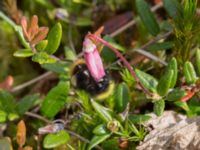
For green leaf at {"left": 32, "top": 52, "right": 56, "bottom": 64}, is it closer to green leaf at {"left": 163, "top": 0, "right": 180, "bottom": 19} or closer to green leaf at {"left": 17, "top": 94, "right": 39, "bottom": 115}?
green leaf at {"left": 17, "top": 94, "right": 39, "bottom": 115}

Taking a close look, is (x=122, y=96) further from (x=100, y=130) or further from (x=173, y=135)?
(x=173, y=135)

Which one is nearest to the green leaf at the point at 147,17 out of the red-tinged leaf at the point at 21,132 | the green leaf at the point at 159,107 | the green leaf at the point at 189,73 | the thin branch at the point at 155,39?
the thin branch at the point at 155,39

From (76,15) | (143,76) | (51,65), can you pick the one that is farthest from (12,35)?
(143,76)

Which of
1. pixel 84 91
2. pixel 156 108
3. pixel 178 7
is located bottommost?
pixel 156 108

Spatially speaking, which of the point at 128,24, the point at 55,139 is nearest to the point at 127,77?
the point at 55,139

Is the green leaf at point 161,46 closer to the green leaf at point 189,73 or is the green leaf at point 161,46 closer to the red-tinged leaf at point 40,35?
the green leaf at point 189,73

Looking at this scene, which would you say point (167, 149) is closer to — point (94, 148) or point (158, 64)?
point (94, 148)

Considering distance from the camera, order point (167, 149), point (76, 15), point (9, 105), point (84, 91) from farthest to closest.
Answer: point (76, 15)
point (9, 105)
point (84, 91)
point (167, 149)
